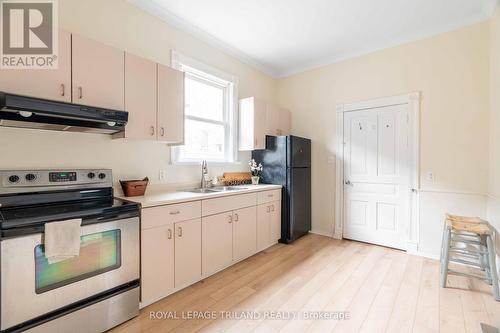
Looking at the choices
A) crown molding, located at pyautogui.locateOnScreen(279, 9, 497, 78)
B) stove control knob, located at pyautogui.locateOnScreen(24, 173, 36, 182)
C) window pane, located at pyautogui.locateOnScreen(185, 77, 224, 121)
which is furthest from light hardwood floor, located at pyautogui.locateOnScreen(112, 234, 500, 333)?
crown molding, located at pyautogui.locateOnScreen(279, 9, 497, 78)

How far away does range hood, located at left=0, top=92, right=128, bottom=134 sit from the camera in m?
1.42

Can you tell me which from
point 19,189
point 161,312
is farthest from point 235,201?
point 19,189

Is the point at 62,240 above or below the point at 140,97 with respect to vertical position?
below

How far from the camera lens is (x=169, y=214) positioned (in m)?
2.08

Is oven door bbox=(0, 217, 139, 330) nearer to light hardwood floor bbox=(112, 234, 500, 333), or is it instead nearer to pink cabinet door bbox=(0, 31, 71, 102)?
light hardwood floor bbox=(112, 234, 500, 333)

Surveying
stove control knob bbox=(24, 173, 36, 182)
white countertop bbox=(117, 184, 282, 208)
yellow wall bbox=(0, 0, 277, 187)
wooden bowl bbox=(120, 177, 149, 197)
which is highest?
yellow wall bbox=(0, 0, 277, 187)

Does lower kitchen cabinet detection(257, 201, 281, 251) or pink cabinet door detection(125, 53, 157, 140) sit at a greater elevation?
pink cabinet door detection(125, 53, 157, 140)

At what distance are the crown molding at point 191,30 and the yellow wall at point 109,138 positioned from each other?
6cm

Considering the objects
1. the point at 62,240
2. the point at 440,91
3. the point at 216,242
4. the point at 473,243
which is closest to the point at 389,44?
the point at 440,91

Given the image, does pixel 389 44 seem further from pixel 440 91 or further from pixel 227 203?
pixel 227 203

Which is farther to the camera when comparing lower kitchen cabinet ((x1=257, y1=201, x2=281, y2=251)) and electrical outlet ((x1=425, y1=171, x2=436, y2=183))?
lower kitchen cabinet ((x1=257, y1=201, x2=281, y2=251))

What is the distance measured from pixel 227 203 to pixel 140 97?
1.38m

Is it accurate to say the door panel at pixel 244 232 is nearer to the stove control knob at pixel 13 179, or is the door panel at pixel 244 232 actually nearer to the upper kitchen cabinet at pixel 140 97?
the upper kitchen cabinet at pixel 140 97

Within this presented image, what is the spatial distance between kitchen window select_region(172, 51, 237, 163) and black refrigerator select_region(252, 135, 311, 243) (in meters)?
0.58
